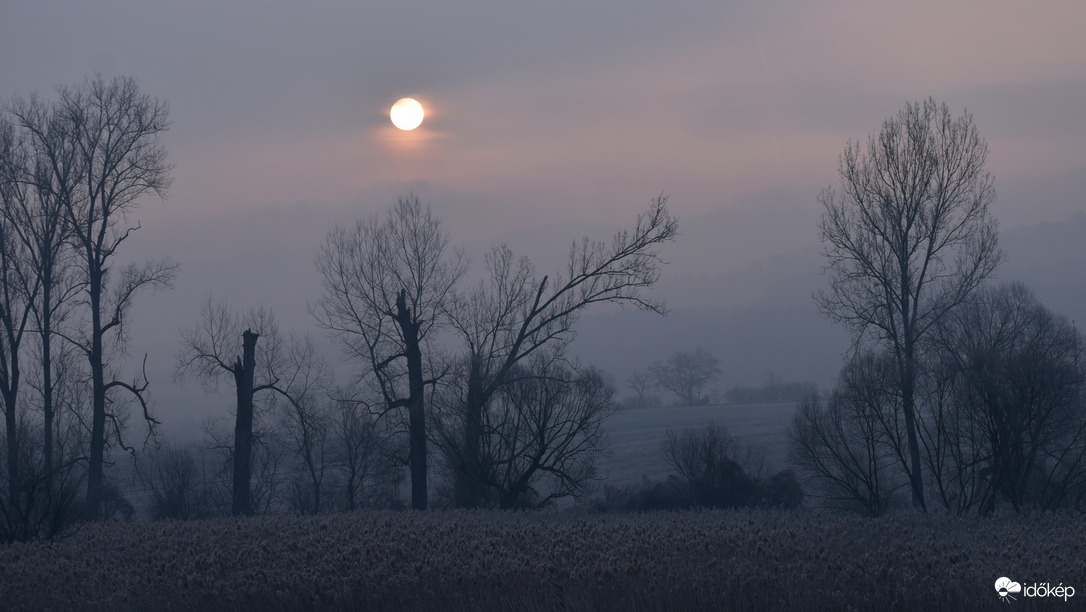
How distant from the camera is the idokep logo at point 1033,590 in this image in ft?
24.9

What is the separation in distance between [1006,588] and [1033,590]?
222 millimetres

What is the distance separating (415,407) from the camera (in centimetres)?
2633

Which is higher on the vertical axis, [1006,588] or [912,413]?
[912,413]

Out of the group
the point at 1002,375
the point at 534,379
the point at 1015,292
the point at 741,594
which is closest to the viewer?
the point at 741,594

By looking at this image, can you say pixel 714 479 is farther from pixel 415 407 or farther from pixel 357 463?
pixel 357 463

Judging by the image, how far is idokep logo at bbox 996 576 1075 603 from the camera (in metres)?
7.59

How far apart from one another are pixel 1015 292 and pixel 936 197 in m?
20.1

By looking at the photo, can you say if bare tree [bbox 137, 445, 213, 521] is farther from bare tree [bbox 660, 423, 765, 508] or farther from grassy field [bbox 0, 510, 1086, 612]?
grassy field [bbox 0, 510, 1086, 612]

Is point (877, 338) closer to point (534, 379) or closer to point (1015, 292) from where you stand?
point (534, 379)

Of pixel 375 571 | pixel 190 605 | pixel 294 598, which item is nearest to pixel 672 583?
pixel 375 571

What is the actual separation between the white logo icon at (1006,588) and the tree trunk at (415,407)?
19.3m

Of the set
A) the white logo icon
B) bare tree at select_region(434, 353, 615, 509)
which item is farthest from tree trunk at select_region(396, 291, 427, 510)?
the white logo icon

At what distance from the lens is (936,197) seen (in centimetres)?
2923

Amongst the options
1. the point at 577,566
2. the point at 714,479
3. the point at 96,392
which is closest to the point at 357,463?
the point at 96,392
